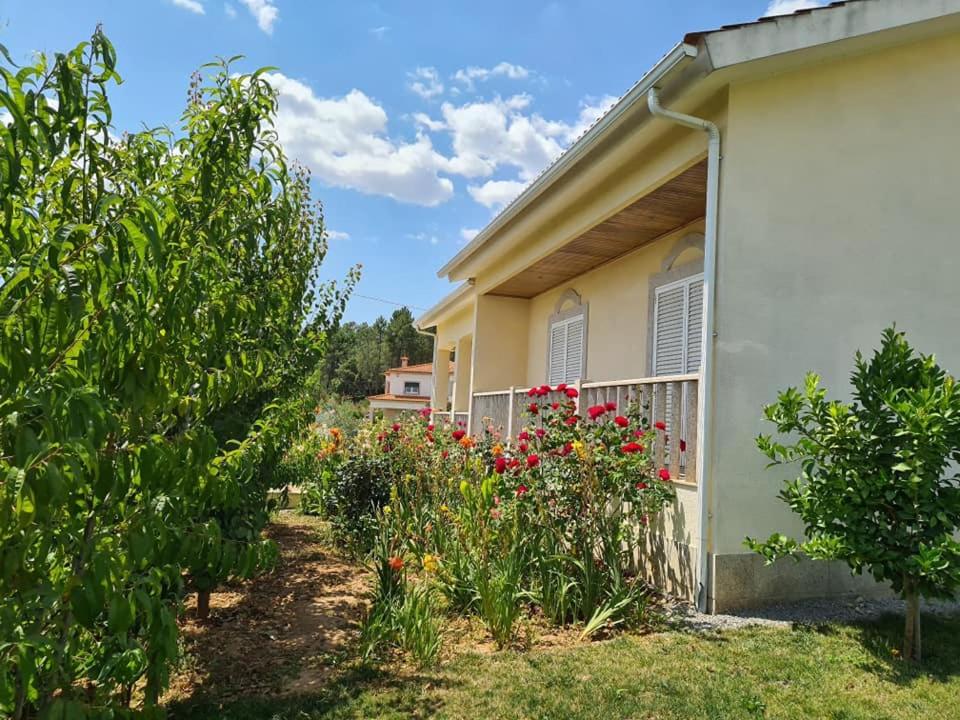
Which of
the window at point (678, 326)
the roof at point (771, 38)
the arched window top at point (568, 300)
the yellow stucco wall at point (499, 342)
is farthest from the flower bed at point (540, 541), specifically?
the yellow stucco wall at point (499, 342)

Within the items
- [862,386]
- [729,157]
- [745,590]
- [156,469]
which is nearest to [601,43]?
[729,157]

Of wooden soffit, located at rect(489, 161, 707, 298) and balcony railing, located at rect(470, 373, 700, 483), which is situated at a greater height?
wooden soffit, located at rect(489, 161, 707, 298)

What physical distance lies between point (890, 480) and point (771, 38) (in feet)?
11.6

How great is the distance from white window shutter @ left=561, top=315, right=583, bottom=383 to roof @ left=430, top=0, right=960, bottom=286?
15.0ft

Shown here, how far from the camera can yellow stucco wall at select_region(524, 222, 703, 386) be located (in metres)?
8.42

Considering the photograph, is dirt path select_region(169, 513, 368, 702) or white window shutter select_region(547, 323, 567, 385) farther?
white window shutter select_region(547, 323, 567, 385)

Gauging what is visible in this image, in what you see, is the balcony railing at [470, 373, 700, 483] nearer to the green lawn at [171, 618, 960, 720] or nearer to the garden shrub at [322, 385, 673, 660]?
the garden shrub at [322, 385, 673, 660]

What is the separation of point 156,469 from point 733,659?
368 centimetres

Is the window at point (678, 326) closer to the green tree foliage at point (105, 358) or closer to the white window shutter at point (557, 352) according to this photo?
the white window shutter at point (557, 352)

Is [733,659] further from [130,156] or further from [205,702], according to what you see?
[130,156]

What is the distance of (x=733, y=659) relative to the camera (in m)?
4.16

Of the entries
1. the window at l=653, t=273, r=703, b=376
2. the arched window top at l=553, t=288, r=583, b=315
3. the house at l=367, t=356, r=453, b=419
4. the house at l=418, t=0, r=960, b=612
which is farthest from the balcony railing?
the house at l=367, t=356, r=453, b=419

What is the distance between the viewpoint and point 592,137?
6.36 m

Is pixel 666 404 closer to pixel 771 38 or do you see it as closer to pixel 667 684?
pixel 667 684
